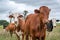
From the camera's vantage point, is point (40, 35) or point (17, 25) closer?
point (40, 35)

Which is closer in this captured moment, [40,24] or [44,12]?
[44,12]

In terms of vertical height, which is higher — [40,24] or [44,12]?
[44,12]

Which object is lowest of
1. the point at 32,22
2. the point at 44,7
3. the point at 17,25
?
the point at 17,25

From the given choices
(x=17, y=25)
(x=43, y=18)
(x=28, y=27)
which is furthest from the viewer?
(x=17, y=25)

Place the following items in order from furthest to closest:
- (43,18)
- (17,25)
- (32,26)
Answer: (17,25) < (32,26) < (43,18)

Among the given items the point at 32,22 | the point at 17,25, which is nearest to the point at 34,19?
the point at 32,22

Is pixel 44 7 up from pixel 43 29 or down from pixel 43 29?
up

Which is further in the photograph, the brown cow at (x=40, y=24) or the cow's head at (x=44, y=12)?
the brown cow at (x=40, y=24)

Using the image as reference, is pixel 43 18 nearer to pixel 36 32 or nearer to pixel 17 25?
pixel 36 32

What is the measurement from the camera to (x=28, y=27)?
1295 centimetres

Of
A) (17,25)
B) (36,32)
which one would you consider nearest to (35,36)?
(36,32)

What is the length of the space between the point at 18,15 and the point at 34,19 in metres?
8.33

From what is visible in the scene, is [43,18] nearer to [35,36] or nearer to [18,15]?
[35,36]

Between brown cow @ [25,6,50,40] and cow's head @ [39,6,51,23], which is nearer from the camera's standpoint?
cow's head @ [39,6,51,23]
